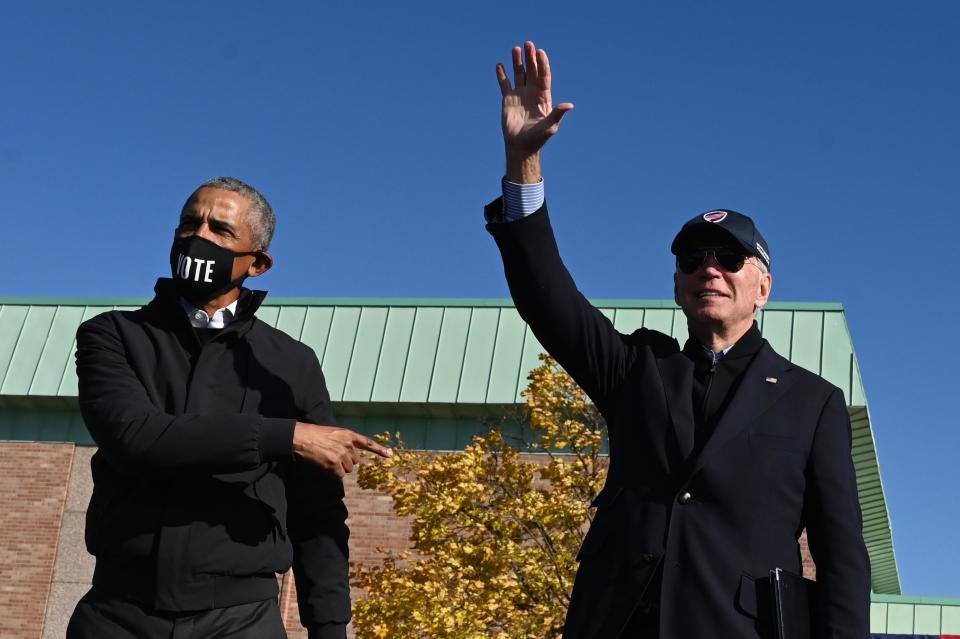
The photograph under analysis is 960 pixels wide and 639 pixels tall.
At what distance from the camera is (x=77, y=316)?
27.2 m

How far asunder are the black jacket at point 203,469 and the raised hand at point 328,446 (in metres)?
0.04

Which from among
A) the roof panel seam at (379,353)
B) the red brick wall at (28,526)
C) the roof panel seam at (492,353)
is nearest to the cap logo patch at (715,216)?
the roof panel seam at (492,353)

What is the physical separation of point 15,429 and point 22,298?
3.05m

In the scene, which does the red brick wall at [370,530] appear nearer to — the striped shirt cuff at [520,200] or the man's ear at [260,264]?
the man's ear at [260,264]

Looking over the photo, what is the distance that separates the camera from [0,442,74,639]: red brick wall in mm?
Answer: 25094

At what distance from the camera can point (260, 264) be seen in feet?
14.4

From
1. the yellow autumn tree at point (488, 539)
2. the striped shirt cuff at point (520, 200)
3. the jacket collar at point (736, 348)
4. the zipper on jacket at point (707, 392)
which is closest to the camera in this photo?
the striped shirt cuff at point (520, 200)

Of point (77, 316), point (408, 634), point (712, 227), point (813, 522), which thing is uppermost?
point (77, 316)

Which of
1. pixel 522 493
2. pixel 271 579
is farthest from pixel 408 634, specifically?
pixel 271 579

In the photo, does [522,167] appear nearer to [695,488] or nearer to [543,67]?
[543,67]

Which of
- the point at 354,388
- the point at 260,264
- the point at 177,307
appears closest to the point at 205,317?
the point at 177,307

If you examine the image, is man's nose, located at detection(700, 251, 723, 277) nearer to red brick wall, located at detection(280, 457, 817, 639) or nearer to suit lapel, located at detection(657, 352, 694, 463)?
suit lapel, located at detection(657, 352, 694, 463)

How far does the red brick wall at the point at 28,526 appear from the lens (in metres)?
25.1

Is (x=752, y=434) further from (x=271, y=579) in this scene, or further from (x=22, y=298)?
(x=22, y=298)
